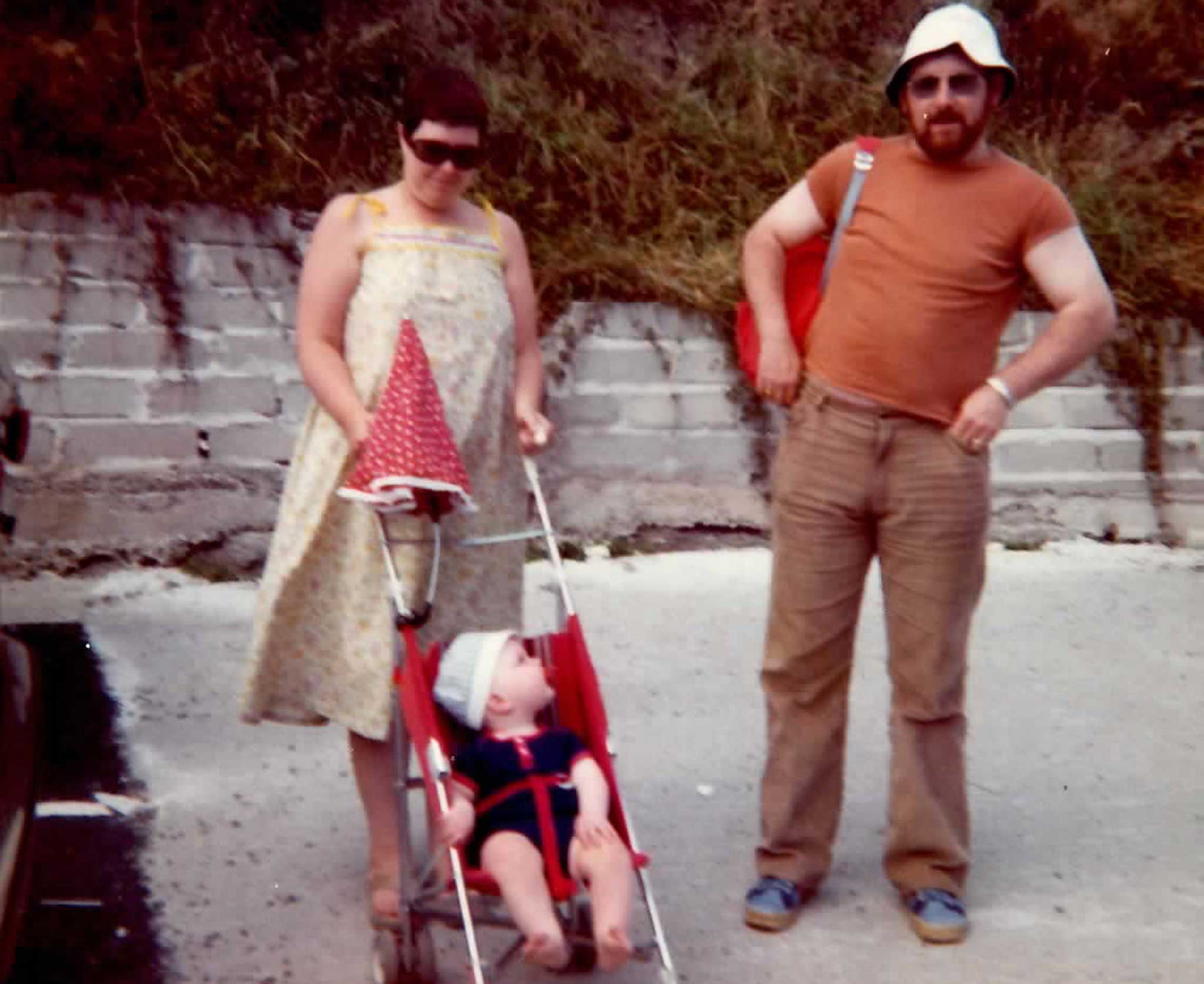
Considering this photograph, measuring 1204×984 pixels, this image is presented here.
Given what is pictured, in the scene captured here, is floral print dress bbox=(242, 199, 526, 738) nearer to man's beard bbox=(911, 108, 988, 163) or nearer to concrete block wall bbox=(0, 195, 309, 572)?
man's beard bbox=(911, 108, 988, 163)

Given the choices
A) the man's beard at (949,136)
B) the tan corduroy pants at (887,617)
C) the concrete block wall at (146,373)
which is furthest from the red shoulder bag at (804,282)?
the concrete block wall at (146,373)

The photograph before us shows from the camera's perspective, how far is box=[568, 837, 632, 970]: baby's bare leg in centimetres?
284

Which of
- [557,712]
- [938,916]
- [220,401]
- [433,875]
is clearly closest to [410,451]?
[557,712]

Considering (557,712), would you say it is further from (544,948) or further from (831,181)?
(831,181)

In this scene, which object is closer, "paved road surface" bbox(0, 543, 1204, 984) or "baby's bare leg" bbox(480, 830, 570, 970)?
"baby's bare leg" bbox(480, 830, 570, 970)

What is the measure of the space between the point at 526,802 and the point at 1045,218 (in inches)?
60.0

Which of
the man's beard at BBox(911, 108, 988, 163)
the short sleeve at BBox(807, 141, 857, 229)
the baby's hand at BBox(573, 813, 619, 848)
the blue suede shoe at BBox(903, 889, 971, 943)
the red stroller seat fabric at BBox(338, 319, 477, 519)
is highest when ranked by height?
the man's beard at BBox(911, 108, 988, 163)

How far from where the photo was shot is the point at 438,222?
349cm

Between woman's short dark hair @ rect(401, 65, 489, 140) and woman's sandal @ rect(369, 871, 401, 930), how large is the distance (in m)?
1.50

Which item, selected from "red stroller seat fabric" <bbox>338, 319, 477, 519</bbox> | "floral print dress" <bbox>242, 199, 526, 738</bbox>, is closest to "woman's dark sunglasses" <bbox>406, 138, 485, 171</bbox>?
"floral print dress" <bbox>242, 199, 526, 738</bbox>

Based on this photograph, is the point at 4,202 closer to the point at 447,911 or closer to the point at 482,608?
the point at 482,608

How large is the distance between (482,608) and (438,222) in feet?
2.59

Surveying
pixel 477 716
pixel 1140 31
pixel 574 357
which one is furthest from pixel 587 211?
pixel 477 716

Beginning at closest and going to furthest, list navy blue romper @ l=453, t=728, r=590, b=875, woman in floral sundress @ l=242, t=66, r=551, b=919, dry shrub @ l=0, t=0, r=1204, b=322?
navy blue romper @ l=453, t=728, r=590, b=875
woman in floral sundress @ l=242, t=66, r=551, b=919
dry shrub @ l=0, t=0, r=1204, b=322
